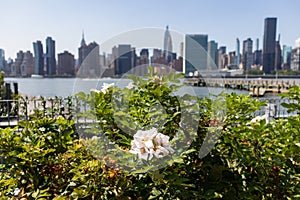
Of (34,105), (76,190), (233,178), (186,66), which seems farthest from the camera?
(34,105)

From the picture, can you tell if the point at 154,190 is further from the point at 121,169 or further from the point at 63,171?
the point at 63,171

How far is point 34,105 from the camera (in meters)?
6.62

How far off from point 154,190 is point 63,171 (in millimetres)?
564

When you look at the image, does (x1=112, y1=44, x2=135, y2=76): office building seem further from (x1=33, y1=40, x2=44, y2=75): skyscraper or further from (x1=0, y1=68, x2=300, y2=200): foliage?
(x1=33, y1=40, x2=44, y2=75): skyscraper

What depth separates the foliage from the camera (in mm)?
1361

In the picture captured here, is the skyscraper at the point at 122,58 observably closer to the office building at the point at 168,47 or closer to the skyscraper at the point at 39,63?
the office building at the point at 168,47

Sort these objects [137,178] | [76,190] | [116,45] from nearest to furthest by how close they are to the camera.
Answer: [76,190] → [137,178] → [116,45]

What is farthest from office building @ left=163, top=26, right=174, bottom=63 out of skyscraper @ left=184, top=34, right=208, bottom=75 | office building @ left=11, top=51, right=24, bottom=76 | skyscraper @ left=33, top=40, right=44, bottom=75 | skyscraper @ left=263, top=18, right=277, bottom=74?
skyscraper @ left=263, top=18, right=277, bottom=74

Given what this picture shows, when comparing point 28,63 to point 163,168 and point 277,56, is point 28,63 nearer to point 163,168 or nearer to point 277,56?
point 163,168

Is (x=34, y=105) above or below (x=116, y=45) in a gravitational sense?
below

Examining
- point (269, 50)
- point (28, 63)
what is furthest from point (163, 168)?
point (269, 50)

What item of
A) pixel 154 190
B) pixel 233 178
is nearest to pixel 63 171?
pixel 154 190

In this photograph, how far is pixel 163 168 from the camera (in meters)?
1.30

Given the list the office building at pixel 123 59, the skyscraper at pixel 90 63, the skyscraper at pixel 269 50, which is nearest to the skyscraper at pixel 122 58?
the office building at pixel 123 59
